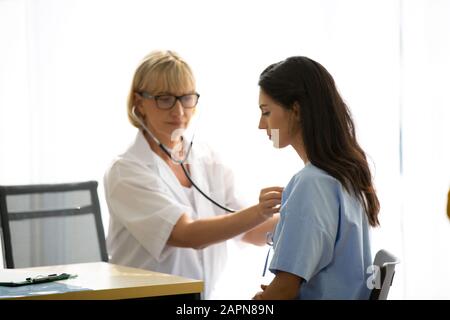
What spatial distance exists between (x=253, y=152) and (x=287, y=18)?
20.6 inches

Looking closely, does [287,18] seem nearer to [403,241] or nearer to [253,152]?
[253,152]

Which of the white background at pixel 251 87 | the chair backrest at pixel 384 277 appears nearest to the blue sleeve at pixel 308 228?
the chair backrest at pixel 384 277

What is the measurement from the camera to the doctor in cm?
247

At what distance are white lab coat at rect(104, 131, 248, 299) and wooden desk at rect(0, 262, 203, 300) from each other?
30cm

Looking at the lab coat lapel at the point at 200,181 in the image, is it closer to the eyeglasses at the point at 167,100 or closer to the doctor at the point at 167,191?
the doctor at the point at 167,191

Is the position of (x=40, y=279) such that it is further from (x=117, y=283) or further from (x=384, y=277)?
Result: (x=384, y=277)

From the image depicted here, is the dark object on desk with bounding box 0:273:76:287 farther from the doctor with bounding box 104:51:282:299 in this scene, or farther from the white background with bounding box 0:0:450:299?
the white background with bounding box 0:0:450:299

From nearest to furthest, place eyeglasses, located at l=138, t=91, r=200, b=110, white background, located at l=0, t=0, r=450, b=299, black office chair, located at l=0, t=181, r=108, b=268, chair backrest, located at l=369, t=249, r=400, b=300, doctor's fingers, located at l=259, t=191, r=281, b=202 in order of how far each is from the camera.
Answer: chair backrest, located at l=369, t=249, r=400, b=300 < doctor's fingers, located at l=259, t=191, r=281, b=202 < black office chair, located at l=0, t=181, r=108, b=268 < eyeglasses, located at l=138, t=91, r=200, b=110 < white background, located at l=0, t=0, r=450, b=299

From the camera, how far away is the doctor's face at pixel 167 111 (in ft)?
8.43

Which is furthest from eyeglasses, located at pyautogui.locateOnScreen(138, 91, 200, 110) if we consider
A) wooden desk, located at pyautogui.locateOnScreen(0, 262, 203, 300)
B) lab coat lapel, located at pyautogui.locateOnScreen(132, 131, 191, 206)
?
wooden desk, located at pyautogui.locateOnScreen(0, 262, 203, 300)

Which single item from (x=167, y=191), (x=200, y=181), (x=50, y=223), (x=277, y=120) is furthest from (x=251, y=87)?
(x=277, y=120)

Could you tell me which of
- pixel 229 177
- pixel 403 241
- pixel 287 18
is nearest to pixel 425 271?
pixel 403 241

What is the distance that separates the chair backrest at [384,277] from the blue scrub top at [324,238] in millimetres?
53

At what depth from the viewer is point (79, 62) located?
11.0ft
